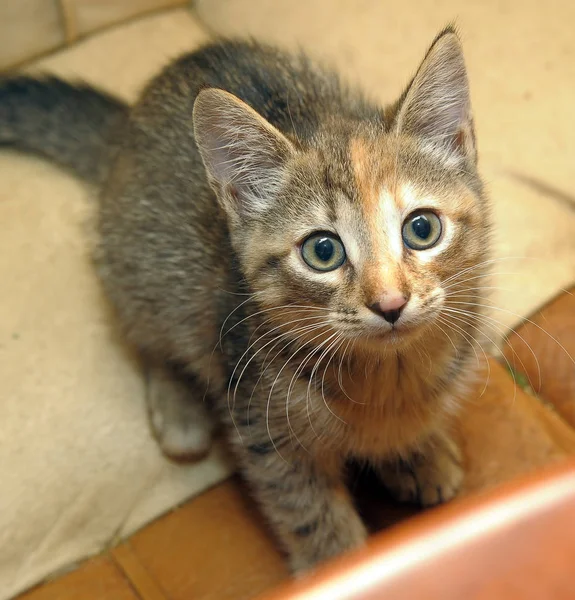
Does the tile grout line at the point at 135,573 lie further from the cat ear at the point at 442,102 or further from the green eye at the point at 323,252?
the cat ear at the point at 442,102

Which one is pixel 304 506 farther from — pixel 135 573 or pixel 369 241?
pixel 369 241

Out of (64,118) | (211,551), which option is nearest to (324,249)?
(211,551)

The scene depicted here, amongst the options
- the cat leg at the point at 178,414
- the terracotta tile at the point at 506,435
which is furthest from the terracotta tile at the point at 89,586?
the terracotta tile at the point at 506,435

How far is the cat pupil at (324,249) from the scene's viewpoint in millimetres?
891

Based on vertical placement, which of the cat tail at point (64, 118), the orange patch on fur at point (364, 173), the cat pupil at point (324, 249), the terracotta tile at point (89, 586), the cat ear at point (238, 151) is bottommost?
the terracotta tile at point (89, 586)

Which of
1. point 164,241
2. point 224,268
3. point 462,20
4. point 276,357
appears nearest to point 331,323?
point 276,357

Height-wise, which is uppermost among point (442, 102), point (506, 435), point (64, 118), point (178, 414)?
point (64, 118)

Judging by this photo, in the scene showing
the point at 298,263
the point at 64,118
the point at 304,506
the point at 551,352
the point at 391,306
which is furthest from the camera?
the point at 64,118

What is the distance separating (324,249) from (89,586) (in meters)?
0.64

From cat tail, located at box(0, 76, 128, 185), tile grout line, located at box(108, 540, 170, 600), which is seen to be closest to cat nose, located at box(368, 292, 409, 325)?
tile grout line, located at box(108, 540, 170, 600)

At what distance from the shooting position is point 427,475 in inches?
45.9

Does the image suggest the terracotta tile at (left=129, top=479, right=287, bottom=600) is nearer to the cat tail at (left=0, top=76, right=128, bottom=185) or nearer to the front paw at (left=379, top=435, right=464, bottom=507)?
the front paw at (left=379, top=435, right=464, bottom=507)

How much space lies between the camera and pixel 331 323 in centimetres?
86

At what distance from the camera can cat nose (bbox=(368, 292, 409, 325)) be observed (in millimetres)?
801
